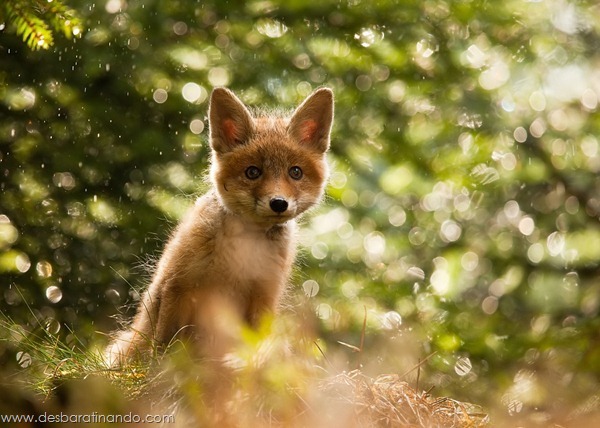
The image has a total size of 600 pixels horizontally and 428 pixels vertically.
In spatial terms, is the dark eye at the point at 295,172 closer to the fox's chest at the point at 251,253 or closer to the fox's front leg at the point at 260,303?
the fox's chest at the point at 251,253

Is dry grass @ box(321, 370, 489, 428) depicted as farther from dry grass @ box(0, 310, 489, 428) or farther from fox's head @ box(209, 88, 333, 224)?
fox's head @ box(209, 88, 333, 224)

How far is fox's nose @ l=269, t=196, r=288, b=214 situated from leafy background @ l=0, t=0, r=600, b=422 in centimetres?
91

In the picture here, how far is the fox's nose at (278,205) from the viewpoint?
403 centimetres

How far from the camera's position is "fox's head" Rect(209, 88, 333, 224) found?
4.13 m

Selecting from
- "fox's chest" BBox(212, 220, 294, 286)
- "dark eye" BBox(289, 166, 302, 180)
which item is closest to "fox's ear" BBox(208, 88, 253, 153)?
"dark eye" BBox(289, 166, 302, 180)

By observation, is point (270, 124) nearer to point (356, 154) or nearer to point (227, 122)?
point (227, 122)

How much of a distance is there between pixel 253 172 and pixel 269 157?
0.40ft

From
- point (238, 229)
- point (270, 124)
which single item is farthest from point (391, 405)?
point (270, 124)

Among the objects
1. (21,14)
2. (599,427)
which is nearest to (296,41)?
(21,14)

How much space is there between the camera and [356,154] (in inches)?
218

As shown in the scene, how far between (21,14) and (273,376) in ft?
5.37

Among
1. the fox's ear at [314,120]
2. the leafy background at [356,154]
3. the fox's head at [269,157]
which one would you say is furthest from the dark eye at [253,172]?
the leafy background at [356,154]

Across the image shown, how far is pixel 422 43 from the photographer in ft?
18.5

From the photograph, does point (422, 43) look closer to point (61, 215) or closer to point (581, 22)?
point (581, 22)
